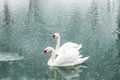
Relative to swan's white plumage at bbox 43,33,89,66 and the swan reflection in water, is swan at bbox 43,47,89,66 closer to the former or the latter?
swan's white plumage at bbox 43,33,89,66

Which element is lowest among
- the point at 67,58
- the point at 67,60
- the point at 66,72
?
the point at 66,72

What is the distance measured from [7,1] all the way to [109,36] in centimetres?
2086

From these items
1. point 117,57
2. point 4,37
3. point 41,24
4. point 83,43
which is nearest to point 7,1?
point 41,24

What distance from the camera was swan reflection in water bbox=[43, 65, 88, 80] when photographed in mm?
16173

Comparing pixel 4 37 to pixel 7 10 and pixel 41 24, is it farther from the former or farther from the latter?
pixel 7 10

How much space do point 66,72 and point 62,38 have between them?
18.3ft

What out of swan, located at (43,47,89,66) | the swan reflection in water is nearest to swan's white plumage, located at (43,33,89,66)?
swan, located at (43,47,89,66)

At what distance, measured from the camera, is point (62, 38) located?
22375 millimetres

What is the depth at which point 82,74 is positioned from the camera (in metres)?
16.4

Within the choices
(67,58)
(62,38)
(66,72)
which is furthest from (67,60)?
(62,38)

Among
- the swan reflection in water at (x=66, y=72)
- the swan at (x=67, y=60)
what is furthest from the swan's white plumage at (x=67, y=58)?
the swan reflection in water at (x=66, y=72)

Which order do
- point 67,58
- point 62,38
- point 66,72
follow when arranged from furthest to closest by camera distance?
point 62,38
point 67,58
point 66,72

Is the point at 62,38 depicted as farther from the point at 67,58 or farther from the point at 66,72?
the point at 66,72

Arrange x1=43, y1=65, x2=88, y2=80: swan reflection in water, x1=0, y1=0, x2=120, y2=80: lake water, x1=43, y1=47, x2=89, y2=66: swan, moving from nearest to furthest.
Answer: x1=43, y1=65, x2=88, y2=80: swan reflection in water → x1=0, y1=0, x2=120, y2=80: lake water → x1=43, y1=47, x2=89, y2=66: swan
